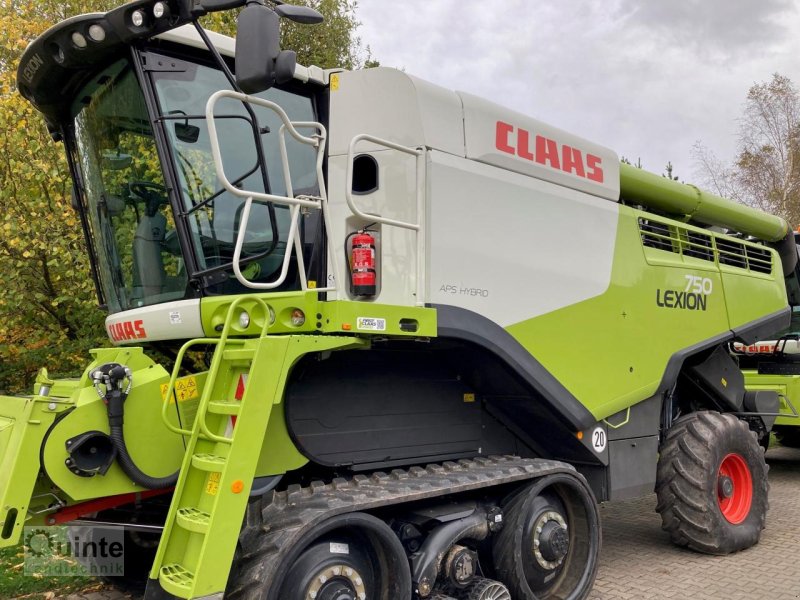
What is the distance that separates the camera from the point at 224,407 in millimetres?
2830

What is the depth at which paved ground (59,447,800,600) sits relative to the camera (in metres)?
4.36

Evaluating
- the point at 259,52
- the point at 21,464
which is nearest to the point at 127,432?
the point at 21,464

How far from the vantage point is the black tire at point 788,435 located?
8773 millimetres

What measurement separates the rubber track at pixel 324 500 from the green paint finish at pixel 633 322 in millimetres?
714

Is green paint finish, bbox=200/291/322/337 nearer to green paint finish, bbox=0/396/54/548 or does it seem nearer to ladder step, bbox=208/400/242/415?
ladder step, bbox=208/400/242/415

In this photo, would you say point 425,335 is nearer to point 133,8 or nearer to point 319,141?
point 319,141

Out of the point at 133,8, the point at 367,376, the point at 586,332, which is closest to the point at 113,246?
the point at 133,8

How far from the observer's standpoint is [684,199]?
5.75 meters

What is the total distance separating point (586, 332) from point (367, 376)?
1.51m

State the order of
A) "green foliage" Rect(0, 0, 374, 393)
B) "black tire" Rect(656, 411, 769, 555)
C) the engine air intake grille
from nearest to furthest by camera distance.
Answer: "black tire" Rect(656, 411, 769, 555) < the engine air intake grille < "green foliage" Rect(0, 0, 374, 393)

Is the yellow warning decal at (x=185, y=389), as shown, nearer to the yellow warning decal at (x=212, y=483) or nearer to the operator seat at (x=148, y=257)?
the yellow warning decal at (x=212, y=483)

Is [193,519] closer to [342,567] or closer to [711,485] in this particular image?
[342,567]

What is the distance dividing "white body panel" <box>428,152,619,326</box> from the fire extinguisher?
1.06 feet

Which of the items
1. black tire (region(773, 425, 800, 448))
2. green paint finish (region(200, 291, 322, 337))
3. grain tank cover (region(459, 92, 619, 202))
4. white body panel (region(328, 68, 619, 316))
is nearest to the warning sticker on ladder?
green paint finish (region(200, 291, 322, 337))
